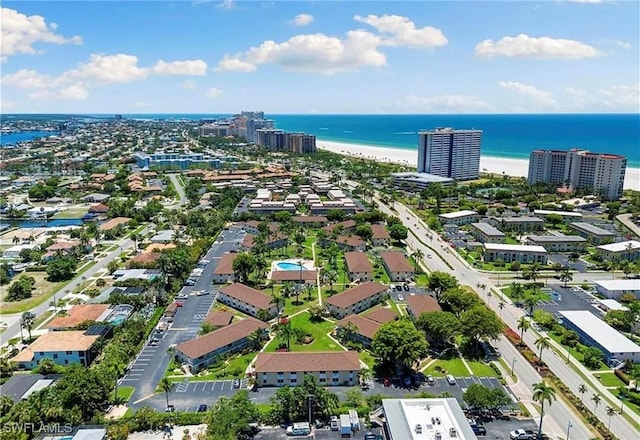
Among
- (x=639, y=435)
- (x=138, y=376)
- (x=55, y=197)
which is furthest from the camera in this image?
(x=55, y=197)

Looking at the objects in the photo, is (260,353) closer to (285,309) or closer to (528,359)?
(285,309)

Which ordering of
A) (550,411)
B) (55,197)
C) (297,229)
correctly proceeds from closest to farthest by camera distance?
1. (550,411)
2. (297,229)
3. (55,197)

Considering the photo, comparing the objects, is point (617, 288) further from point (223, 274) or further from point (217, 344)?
point (223, 274)

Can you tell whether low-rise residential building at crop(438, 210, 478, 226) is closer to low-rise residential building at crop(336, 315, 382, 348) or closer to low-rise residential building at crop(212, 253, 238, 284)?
low-rise residential building at crop(212, 253, 238, 284)

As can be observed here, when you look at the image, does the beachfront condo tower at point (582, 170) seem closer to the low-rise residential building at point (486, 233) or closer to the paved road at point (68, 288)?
the low-rise residential building at point (486, 233)

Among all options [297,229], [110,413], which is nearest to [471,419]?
[110,413]
